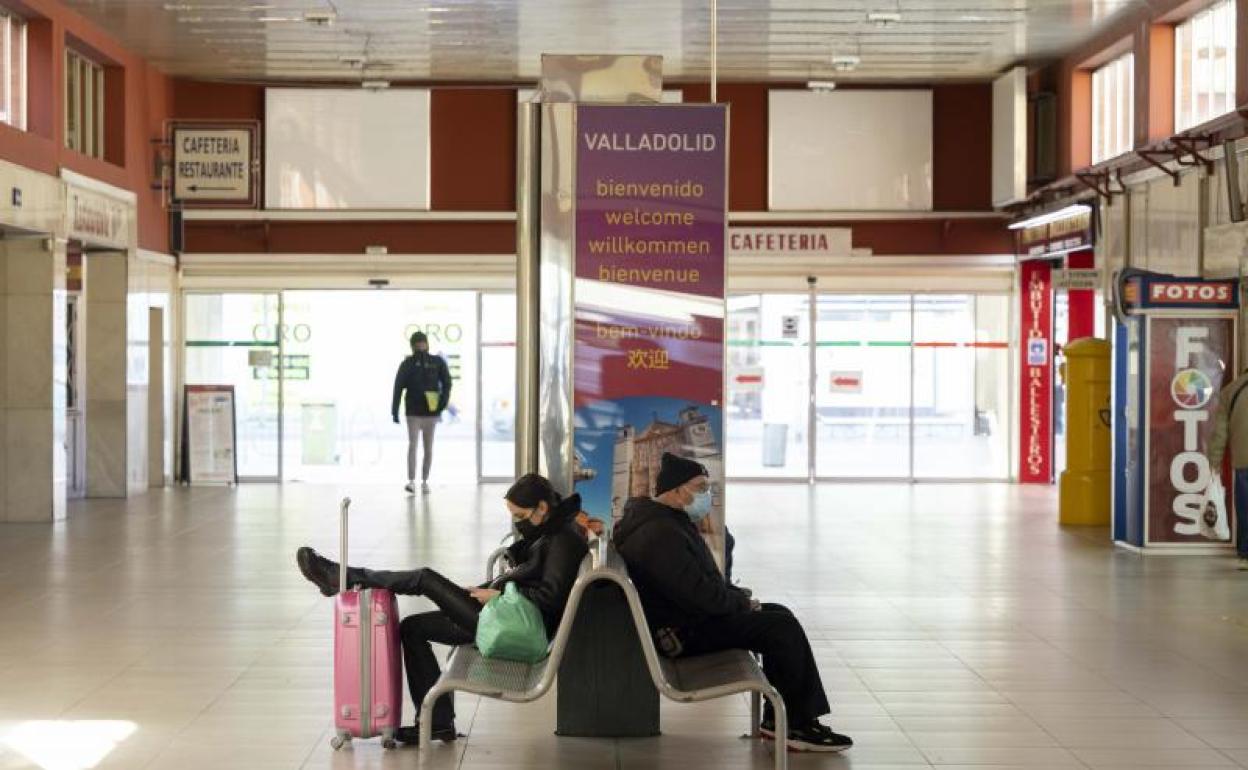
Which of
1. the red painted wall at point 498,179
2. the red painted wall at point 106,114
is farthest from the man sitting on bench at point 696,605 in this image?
the red painted wall at point 498,179

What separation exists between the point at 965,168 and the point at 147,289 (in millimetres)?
10024

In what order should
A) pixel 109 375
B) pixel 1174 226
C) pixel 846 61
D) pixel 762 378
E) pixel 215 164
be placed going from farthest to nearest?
pixel 762 378 → pixel 215 164 → pixel 846 61 → pixel 109 375 → pixel 1174 226

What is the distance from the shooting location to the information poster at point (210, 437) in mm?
22719

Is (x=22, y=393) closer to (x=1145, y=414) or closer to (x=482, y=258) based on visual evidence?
(x=482, y=258)

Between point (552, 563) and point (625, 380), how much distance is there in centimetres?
139

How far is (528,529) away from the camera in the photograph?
743cm

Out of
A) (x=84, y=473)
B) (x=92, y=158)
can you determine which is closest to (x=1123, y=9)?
(x=92, y=158)

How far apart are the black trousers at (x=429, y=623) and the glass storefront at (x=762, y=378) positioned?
1621 cm

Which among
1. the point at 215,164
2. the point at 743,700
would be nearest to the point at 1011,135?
the point at 215,164

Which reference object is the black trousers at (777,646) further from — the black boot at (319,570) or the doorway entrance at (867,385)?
the doorway entrance at (867,385)

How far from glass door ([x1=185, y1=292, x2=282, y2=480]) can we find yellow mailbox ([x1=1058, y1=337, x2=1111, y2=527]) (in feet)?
34.4

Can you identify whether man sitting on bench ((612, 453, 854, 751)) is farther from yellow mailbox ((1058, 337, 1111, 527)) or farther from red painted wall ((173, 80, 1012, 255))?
red painted wall ((173, 80, 1012, 255))

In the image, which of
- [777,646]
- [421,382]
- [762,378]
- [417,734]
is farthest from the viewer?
[762,378]

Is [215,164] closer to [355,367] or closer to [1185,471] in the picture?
[355,367]
